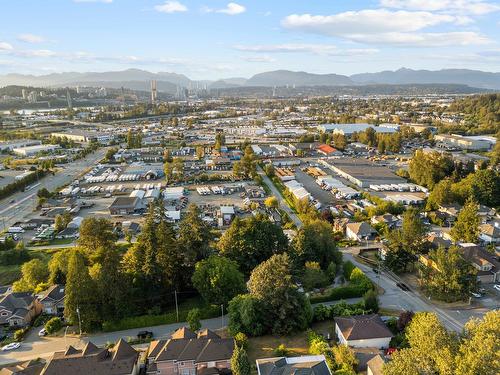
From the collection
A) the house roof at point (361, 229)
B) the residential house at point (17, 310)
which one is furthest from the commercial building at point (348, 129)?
the residential house at point (17, 310)

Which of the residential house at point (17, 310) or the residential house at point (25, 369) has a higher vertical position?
the residential house at point (25, 369)

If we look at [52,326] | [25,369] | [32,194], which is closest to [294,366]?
[25,369]

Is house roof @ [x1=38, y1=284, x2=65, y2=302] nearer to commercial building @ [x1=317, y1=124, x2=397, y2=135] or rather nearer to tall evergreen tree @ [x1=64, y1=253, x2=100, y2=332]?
tall evergreen tree @ [x1=64, y1=253, x2=100, y2=332]

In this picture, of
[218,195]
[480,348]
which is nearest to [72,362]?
[480,348]

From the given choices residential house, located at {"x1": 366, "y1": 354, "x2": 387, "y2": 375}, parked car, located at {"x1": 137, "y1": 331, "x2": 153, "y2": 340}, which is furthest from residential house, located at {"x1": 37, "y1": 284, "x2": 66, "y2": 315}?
residential house, located at {"x1": 366, "y1": 354, "x2": 387, "y2": 375}

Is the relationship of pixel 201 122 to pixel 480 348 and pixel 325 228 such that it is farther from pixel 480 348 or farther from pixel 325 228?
pixel 480 348

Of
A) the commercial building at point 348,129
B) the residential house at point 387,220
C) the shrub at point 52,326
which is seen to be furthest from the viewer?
the commercial building at point 348,129

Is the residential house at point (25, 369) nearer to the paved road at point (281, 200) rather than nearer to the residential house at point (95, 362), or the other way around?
the residential house at point (95, 362)
